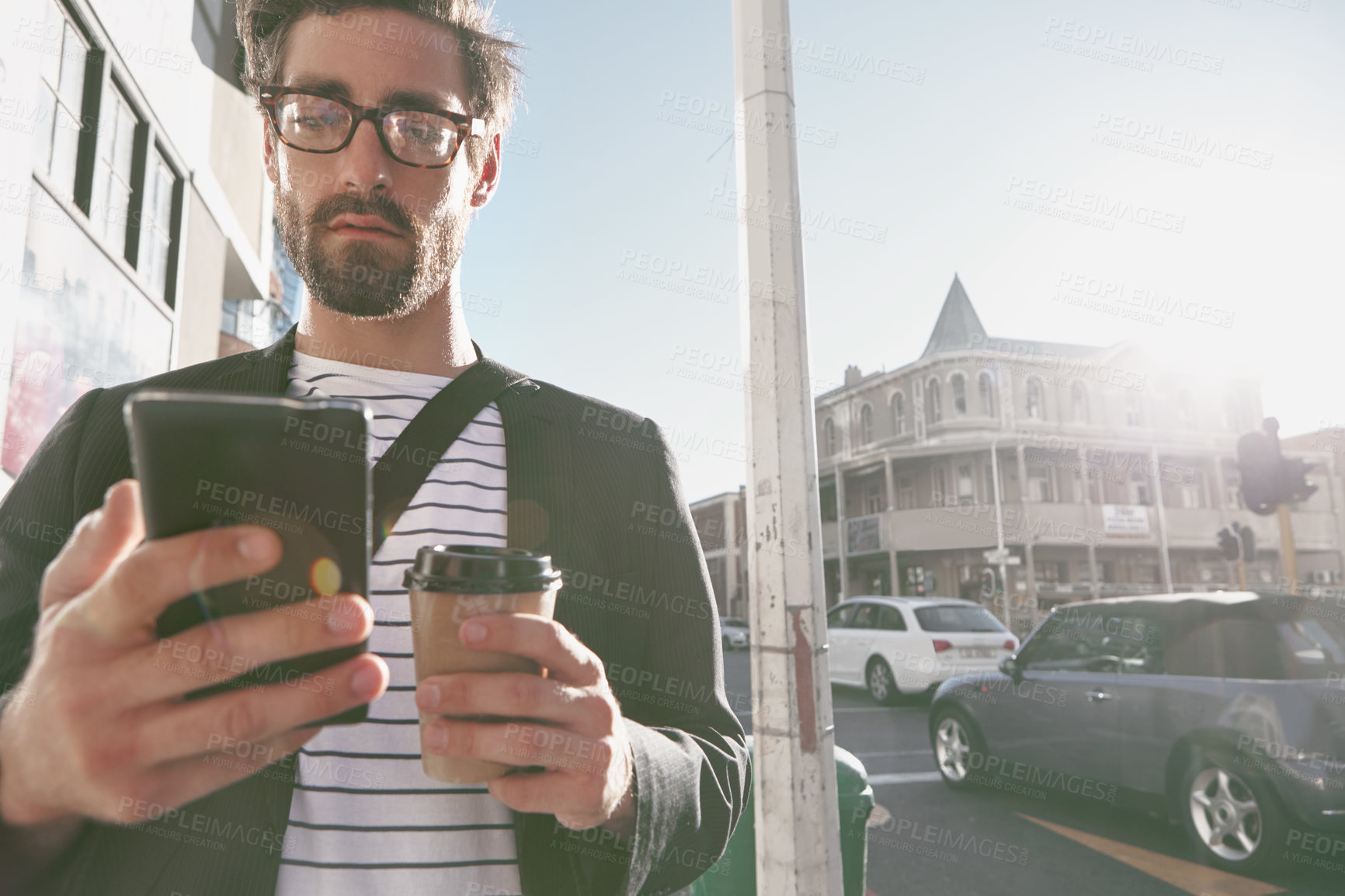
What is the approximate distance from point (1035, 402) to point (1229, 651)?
30408 millimetres

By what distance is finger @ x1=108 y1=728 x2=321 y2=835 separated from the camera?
817 mm

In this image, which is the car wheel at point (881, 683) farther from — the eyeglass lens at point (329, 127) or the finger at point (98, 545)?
the finger at point (98, 545)

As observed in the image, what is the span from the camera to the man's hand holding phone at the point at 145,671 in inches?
29.5

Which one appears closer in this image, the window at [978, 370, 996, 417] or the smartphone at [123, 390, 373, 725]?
the smartphone at [123, 390, 373, 725]

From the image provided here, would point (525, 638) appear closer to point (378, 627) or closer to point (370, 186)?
point (378, 627)

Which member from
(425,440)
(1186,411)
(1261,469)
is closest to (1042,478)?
(1186,411)

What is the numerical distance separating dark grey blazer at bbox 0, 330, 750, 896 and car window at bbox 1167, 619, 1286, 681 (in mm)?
5540

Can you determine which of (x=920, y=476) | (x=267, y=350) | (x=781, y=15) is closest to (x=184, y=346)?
(x=781, y=15)

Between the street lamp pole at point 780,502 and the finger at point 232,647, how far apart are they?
2495 mm

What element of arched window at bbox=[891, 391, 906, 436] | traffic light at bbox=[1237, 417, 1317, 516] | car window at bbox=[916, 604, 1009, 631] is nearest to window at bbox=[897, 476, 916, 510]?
arched window at bbox=[891, 391, 906, 436]

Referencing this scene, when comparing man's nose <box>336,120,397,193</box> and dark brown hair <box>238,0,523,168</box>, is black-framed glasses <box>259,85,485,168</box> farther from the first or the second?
dark brown hair <box>238,0,523,168</box>

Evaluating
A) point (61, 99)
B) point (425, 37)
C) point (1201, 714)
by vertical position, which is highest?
point (61, 99)

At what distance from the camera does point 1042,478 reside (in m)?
31.9

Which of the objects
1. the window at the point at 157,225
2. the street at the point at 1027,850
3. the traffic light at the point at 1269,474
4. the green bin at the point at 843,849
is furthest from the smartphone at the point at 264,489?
the traffic light at the point at 1269,474
